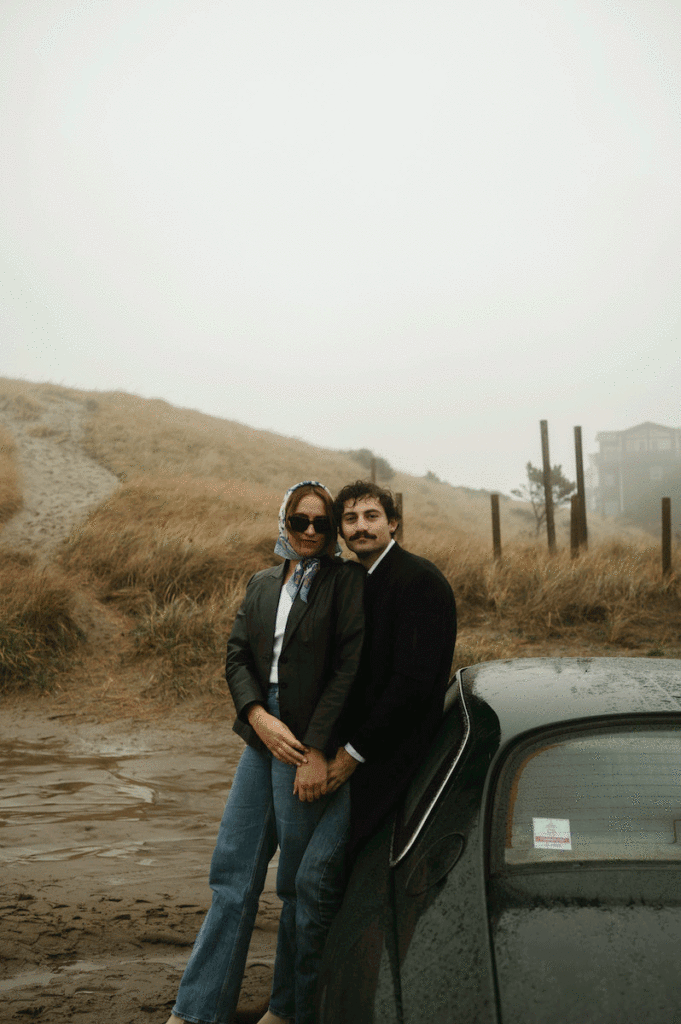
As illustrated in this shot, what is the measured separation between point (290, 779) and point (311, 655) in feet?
1.33

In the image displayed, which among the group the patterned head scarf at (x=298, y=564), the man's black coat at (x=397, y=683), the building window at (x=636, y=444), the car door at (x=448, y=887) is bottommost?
the car door at (x=448, y=887)

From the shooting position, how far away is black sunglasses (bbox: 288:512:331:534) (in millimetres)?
2801

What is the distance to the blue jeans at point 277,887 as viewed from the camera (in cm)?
246

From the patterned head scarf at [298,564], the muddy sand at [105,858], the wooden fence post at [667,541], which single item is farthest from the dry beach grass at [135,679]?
the patterned head scarf at [298,564]

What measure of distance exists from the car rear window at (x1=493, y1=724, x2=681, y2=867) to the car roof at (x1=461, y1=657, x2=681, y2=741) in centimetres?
7

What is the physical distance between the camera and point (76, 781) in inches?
246

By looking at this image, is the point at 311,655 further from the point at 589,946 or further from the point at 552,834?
the point at 589,946

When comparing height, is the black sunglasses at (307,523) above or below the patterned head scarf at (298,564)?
above

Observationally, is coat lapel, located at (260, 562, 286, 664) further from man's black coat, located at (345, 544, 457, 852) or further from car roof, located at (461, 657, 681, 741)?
car roof, located at (461, 657, 681, 741)

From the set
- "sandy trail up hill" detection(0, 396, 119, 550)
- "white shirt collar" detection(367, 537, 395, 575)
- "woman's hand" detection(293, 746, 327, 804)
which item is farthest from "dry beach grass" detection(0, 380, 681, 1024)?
"white shirt collar" detection(367, 537, 395, 575)

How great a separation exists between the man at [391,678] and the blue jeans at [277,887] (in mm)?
110

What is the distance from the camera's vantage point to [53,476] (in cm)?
2144

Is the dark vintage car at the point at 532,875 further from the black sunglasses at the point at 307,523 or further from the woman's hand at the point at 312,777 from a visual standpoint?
the black sunglasses at the point at 307,523

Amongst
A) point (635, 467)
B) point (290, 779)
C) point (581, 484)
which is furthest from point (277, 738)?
point (635, 467)
